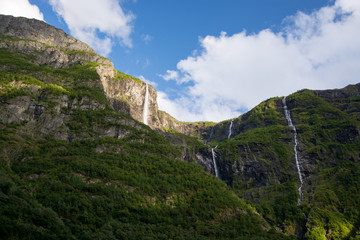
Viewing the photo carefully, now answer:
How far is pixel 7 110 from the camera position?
72250 mm

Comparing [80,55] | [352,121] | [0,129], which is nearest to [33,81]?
[0,129]

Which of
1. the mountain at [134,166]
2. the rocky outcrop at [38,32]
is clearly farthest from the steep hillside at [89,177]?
the rocky outcrop at [38,32]

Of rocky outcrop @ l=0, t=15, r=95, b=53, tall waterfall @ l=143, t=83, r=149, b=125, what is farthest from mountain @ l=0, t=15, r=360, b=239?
rocky outcrop @ l=0, t=15, r=95, b=53

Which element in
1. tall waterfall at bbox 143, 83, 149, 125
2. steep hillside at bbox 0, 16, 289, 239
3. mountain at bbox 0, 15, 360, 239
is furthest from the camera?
tall waterfall at bbox 143, 83, 149, 125

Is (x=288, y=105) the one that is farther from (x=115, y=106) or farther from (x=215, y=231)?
(x=215, y=231)

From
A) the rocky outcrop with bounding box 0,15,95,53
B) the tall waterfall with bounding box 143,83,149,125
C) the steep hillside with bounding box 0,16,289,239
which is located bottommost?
the steep hillside with bounding box 0,16,289,239

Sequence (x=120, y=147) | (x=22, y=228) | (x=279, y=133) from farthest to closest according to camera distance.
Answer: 1. (x=279, y=133)
2. (x=120, y=147)
3. (x=22, y=228)

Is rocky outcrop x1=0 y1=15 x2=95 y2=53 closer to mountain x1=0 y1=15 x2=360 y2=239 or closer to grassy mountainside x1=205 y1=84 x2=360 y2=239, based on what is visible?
mountain x1=0 y1=15 x2=360 y2=239

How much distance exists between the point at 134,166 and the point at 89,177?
47.6 feet

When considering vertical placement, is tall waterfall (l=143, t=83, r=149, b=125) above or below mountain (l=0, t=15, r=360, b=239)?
above

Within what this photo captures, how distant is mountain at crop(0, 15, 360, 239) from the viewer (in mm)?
49753

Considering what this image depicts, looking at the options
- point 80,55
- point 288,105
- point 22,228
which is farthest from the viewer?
point 288,105

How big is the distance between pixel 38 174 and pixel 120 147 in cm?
2750

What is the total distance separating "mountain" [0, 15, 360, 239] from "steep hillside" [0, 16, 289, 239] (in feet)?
0.94
